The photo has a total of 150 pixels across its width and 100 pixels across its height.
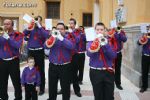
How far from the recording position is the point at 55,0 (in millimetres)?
34062

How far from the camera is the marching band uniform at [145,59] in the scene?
35.9ft

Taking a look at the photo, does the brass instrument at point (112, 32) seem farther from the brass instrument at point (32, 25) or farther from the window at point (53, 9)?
the window at point (53, 9)

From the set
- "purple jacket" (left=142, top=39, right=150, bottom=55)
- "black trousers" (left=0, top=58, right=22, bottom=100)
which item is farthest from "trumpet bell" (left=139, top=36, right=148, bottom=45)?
"black trousers" (left=0, top=58, right=22, bottom=100)

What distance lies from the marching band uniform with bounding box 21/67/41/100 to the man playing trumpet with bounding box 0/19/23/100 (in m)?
0.33

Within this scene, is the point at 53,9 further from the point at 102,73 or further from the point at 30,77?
the point at 102,73

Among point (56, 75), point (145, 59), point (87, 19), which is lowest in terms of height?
point (56, 75)

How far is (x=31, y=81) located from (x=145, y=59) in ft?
12.1

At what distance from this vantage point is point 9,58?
911 cm

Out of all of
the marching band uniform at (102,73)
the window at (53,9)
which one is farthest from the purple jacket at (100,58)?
the window at (53,9)

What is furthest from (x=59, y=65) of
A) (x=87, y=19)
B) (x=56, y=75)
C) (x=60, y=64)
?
(x=87, y=19)

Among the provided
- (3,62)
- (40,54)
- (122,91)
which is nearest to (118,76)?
(122,91)

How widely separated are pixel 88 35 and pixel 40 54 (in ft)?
10.8

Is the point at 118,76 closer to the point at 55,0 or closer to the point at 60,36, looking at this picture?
the point at 60,36

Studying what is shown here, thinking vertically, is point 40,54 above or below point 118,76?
above
